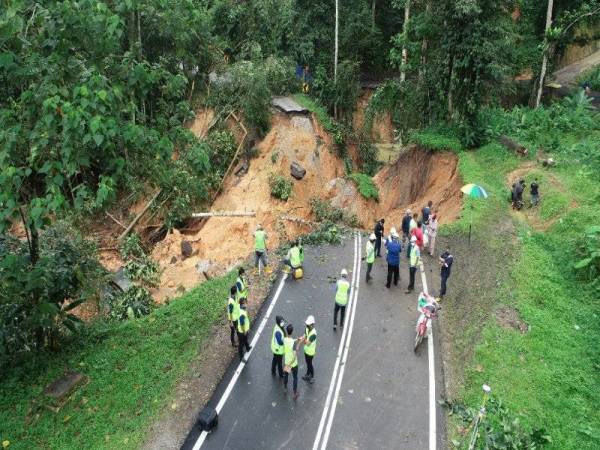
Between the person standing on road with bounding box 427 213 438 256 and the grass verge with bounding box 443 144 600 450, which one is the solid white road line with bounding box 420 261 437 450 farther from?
the person standing on road with bounding box 427 213 438 256

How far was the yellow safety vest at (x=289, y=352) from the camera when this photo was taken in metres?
9.82

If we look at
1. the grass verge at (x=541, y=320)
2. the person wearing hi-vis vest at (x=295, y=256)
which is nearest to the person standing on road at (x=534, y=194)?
the grass verge at (x=541, y=320)

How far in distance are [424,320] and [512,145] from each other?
46.2 ft

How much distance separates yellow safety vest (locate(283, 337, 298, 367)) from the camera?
9820 millimetres

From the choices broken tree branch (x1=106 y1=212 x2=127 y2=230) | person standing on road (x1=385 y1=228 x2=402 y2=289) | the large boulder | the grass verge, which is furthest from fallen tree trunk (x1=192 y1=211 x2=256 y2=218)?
person standing on road (x1=385 y1=228 x2=402 y2=289)

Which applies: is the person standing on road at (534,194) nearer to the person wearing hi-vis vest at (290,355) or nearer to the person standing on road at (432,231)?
the person standing on road at (432,231)

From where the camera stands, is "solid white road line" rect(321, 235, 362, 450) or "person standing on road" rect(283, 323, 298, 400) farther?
"person standing on road" rect(283, 323, 298, 400)

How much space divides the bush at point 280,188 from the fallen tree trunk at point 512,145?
10061 mm

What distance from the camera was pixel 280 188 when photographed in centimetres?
2392

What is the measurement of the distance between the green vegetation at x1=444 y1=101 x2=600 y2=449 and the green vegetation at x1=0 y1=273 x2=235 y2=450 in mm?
6441

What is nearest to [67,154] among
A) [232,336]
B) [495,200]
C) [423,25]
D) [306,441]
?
[232,336]

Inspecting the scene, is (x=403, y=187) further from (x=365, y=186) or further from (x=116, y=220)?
(x=116, y=220)

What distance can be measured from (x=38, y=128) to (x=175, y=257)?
13275 millimetres

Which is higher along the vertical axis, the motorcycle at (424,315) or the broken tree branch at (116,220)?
the motorcycle at (424,315)
